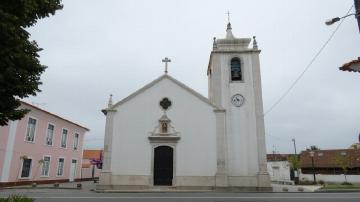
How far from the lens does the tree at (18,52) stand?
259 inches

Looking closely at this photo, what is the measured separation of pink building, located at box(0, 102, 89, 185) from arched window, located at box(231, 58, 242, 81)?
49.3 ft

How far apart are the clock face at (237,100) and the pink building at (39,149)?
14.7 m

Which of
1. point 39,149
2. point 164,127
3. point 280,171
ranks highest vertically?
point 164,127

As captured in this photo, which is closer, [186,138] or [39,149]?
[186,138]

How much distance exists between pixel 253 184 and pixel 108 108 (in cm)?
1077

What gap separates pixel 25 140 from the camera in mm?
24203

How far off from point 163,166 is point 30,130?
11.5 metres

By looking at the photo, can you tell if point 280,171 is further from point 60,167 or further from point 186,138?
point 60,167

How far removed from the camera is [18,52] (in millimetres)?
6910

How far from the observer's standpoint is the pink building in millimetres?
22328

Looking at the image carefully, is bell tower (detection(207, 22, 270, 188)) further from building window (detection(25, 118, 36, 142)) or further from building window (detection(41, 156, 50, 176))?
building window (detection(41, 156, 50, 176))

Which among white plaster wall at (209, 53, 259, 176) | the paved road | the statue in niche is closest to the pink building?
the paved road

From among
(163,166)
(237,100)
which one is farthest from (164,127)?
(237,100)

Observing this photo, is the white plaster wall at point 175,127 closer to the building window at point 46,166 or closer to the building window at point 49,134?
the building window at point 49,134
